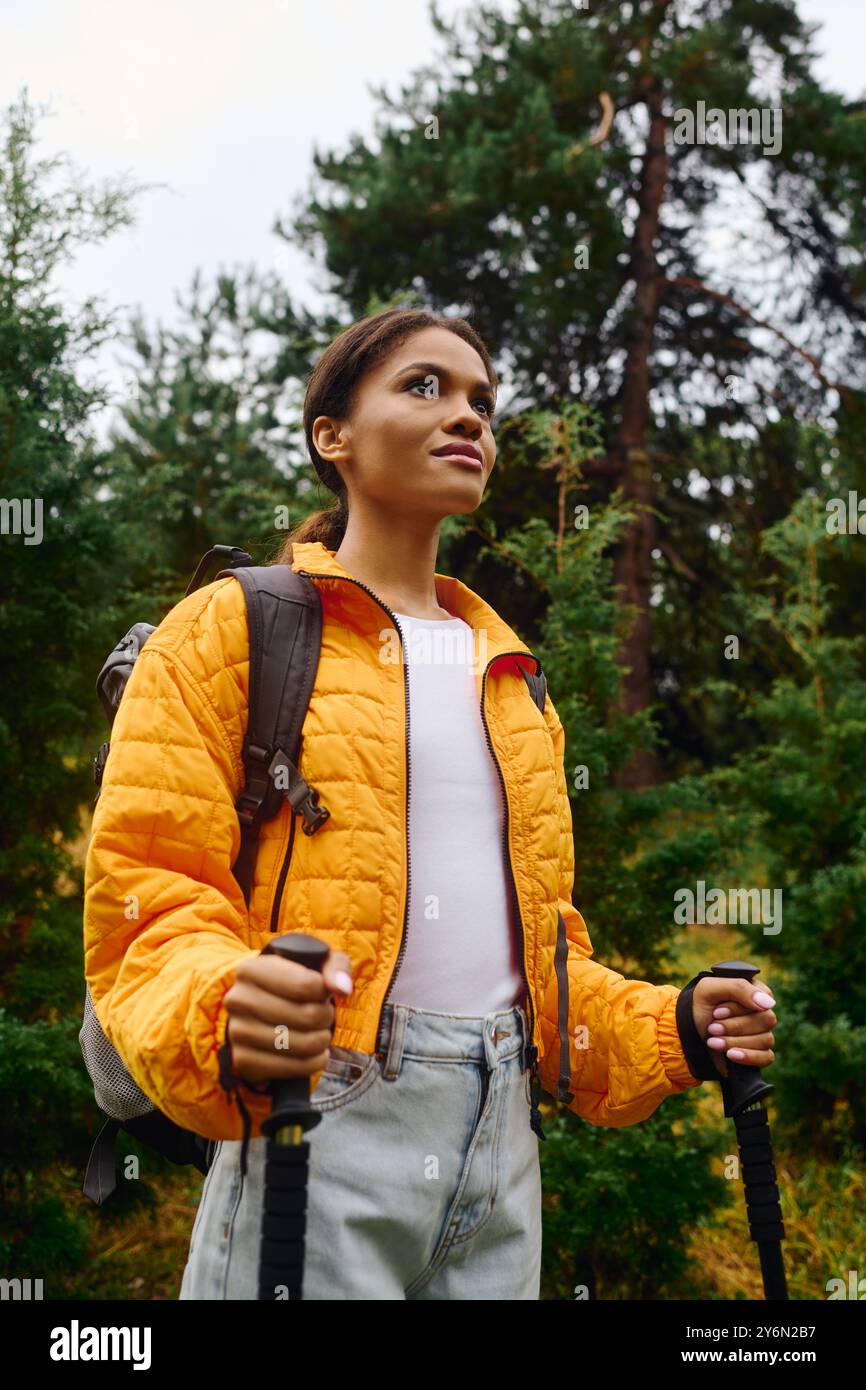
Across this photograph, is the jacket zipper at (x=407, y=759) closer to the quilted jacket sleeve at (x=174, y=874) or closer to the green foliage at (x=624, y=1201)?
the quilted jacket sleeve at (x=174, y=874)

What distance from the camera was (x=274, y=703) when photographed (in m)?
1.50

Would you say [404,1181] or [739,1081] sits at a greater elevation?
[739,1081]

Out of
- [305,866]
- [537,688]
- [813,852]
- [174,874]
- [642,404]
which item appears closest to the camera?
[174,874]

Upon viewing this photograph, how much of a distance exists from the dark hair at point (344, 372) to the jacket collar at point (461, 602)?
0.32 feet

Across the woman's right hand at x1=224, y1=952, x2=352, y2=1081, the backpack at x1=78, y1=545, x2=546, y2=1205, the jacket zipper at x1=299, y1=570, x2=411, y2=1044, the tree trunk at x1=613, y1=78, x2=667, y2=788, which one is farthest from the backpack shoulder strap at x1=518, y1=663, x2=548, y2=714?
the tree trunk at x1=613, y1=78, x2=667, y2=788

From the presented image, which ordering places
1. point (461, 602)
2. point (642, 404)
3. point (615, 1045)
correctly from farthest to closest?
point (642, 404)
point (461, 602)
point (615, 1045)

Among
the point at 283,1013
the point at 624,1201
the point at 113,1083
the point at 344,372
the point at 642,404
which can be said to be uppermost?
the point at 642,404

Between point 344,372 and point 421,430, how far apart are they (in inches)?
10.7

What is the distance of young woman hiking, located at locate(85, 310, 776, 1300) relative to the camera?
1285mm

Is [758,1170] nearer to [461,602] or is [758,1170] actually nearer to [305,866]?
[305,866]

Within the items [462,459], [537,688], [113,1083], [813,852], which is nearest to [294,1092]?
[113,1083]

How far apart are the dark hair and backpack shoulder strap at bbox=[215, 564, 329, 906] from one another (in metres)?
0.33
